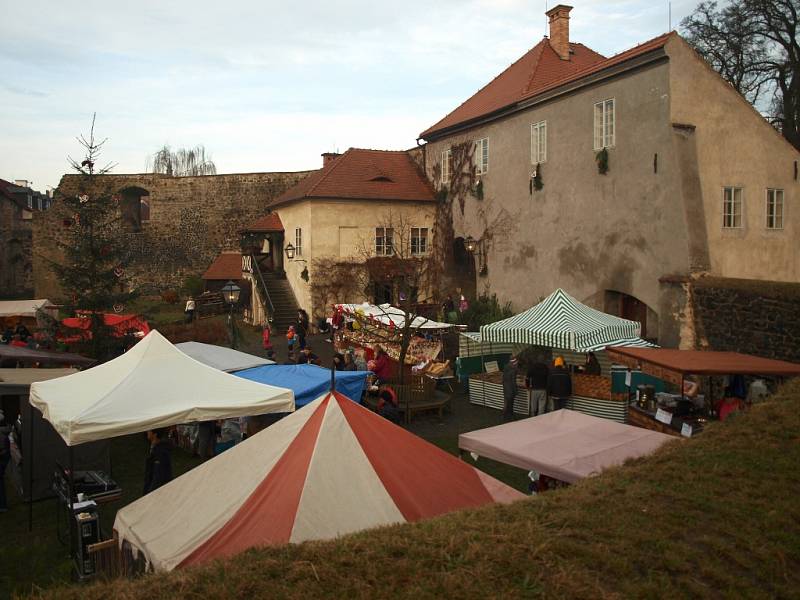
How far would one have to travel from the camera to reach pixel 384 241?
25.8 meters

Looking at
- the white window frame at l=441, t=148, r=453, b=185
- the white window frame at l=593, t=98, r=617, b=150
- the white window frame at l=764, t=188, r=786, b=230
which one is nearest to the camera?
the white window frame at l=764, t=188, r=786, b=230

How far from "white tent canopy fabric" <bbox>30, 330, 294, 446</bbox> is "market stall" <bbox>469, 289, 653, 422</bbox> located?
6.19m

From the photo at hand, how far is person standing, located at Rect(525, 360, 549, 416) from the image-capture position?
41.3ft

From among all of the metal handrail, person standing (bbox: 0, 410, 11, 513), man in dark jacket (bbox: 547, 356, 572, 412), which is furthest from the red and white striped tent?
the metal handrail

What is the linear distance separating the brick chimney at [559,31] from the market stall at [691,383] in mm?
15869

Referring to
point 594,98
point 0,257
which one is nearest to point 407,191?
point 594,98

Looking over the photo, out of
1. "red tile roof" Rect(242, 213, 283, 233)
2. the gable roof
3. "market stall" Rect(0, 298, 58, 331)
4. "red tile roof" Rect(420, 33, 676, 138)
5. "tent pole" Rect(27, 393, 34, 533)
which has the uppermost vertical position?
"red tile roof" Rect(420, 33, 676, 138)

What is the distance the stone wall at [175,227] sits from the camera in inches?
1484

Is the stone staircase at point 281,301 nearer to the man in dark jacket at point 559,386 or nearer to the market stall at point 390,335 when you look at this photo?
the market stall at point 390,335

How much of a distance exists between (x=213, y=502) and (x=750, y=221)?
1546 cm

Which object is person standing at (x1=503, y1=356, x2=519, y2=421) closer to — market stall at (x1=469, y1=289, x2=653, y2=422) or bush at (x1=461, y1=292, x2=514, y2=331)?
market stall at (x1=469, y1=289, x2=653, y2=422)

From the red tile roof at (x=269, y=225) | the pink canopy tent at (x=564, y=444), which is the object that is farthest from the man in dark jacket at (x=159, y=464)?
the red tile roof at (x=269, y=225)

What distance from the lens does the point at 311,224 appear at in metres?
25.3

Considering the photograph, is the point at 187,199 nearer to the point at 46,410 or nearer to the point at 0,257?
the point at 0,257
